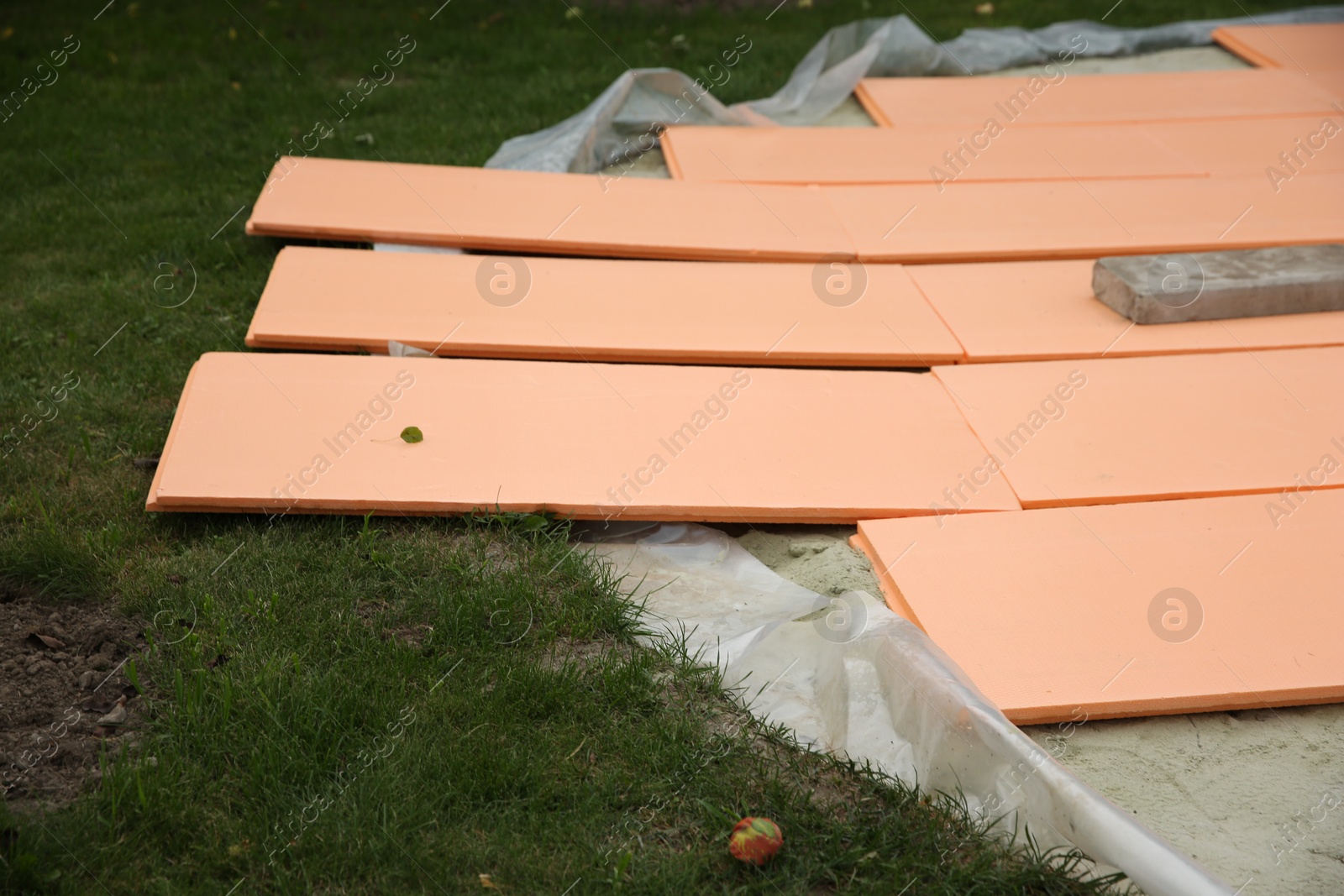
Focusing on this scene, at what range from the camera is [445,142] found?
4695 millimetres

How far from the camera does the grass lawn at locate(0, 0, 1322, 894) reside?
1.71 m

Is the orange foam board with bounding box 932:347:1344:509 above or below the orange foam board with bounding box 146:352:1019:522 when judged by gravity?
below

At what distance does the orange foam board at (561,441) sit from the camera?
99.0 inches

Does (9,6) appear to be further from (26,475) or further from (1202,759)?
(1202,759)

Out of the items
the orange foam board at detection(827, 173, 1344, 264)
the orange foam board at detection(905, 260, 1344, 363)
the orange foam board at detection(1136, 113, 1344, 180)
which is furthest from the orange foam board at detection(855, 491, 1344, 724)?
the orange foam board at detection(1136, 113, 1344, 180)

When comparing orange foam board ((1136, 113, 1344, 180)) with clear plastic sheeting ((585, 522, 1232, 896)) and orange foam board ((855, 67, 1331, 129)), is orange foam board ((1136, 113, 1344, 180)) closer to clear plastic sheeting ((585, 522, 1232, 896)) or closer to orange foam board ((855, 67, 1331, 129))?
orange foam board ((855, 67, 1331, 129))

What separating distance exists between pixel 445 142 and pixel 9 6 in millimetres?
3293

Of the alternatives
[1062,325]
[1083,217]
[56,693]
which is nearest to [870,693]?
[56,693]

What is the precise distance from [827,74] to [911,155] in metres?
0.96

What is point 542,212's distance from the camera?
3.90 m

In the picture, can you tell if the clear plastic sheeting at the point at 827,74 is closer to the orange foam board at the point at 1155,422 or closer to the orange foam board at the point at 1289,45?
the orange foam board at the point at 1289,45

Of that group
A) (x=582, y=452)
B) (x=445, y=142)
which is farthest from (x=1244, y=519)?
(x=445, y=142)

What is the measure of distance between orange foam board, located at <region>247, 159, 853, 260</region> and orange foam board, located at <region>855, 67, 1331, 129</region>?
127 centimetres

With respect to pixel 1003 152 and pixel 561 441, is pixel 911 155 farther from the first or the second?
pixel 561 441
